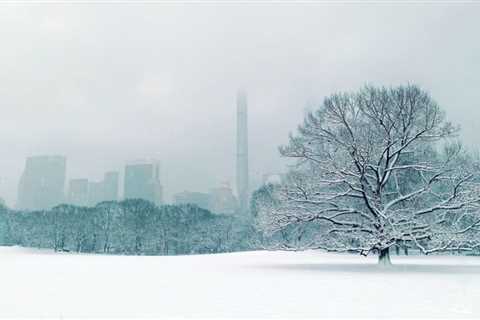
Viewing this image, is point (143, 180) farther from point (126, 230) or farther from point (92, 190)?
point (126, 230)

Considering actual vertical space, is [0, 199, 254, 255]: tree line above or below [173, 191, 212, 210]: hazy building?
below

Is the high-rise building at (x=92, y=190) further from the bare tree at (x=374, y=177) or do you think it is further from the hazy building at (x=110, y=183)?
the bare tree at (x=374, y=177)

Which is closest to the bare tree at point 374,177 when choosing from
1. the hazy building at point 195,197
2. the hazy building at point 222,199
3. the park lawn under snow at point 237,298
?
the park lawn under snow at point 237,298

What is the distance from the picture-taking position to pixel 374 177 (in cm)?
2444

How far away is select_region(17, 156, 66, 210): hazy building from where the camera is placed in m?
146

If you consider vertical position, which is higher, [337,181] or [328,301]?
[337,181]

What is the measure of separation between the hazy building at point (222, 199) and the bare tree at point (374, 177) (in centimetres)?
11290

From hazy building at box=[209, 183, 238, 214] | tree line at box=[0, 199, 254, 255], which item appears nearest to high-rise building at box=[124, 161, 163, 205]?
hazy building at box=[209, 183, 238, 214]

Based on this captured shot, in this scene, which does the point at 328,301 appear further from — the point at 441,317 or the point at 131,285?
the point at 131,285

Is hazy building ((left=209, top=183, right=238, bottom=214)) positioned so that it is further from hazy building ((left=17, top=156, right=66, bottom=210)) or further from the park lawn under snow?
the park lawn under snow

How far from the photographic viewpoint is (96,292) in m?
12.1

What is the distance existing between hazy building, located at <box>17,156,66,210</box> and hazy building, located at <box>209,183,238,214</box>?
52.9 metres

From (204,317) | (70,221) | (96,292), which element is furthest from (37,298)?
(70,221)

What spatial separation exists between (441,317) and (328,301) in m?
2.75
